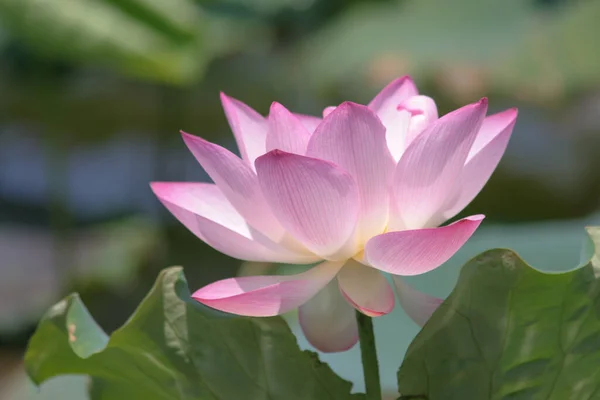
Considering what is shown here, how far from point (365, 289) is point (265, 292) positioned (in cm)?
4

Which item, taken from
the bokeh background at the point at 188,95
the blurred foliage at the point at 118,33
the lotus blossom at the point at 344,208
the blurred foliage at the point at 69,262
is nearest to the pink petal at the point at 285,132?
the lotus blossom at the point at 344,208

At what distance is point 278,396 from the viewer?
0.30 m

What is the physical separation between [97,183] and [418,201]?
334cm

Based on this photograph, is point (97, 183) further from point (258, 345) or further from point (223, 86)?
point (258, 345)

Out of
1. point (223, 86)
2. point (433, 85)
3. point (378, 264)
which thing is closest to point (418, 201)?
point (378, 264)

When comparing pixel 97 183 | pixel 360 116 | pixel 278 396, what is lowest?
pixel 97 183

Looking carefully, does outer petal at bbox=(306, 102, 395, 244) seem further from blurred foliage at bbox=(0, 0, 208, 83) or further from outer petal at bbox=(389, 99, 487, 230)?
blurred foliage at bbox=(0, 0, 208, 83)

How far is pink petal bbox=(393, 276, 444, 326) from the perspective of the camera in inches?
11.4

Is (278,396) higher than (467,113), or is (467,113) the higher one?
(467,113)

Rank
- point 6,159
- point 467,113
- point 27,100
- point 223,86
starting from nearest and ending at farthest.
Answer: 1. point 467,113
2. point 27,100
3. point 223,86
4. point 6,159

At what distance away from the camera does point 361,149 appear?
0.87 feet

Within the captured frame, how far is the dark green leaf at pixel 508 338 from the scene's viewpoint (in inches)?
10.5

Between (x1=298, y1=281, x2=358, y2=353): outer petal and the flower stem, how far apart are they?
0.01 metres

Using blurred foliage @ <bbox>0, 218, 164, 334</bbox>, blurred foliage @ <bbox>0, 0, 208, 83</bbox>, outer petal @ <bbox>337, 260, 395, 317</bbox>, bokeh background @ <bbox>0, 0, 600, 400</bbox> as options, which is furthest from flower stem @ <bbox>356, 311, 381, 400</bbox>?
blurred foliage @ <bbox>0, 218, 164, 334</bbox>
